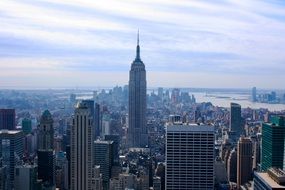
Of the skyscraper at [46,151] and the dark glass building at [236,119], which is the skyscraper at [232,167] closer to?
the dark glass building at [236,119]

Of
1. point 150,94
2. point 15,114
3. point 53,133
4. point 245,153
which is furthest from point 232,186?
point 150,94

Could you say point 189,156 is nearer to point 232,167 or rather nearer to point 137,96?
point 232,167

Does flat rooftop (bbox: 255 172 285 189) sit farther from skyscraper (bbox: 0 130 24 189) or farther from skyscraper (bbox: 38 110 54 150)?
skyscraper (bbox: 38 110 54 150)

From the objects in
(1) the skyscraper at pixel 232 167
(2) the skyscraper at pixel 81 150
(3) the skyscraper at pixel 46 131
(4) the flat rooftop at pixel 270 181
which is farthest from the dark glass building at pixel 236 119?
(4) the flat rooftop at pixel 270 181

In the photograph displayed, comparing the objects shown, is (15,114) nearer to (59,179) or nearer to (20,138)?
(20,138)

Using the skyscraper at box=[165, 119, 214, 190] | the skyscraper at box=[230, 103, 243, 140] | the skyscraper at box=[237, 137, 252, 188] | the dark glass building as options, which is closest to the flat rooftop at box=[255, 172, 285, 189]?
the skyscraper at box=[165, 119, 214, 190]

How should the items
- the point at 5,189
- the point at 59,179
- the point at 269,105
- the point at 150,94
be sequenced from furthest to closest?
the point at 150,94 < the point at 269,105 < the point at 59,179 < the point at 5,189
